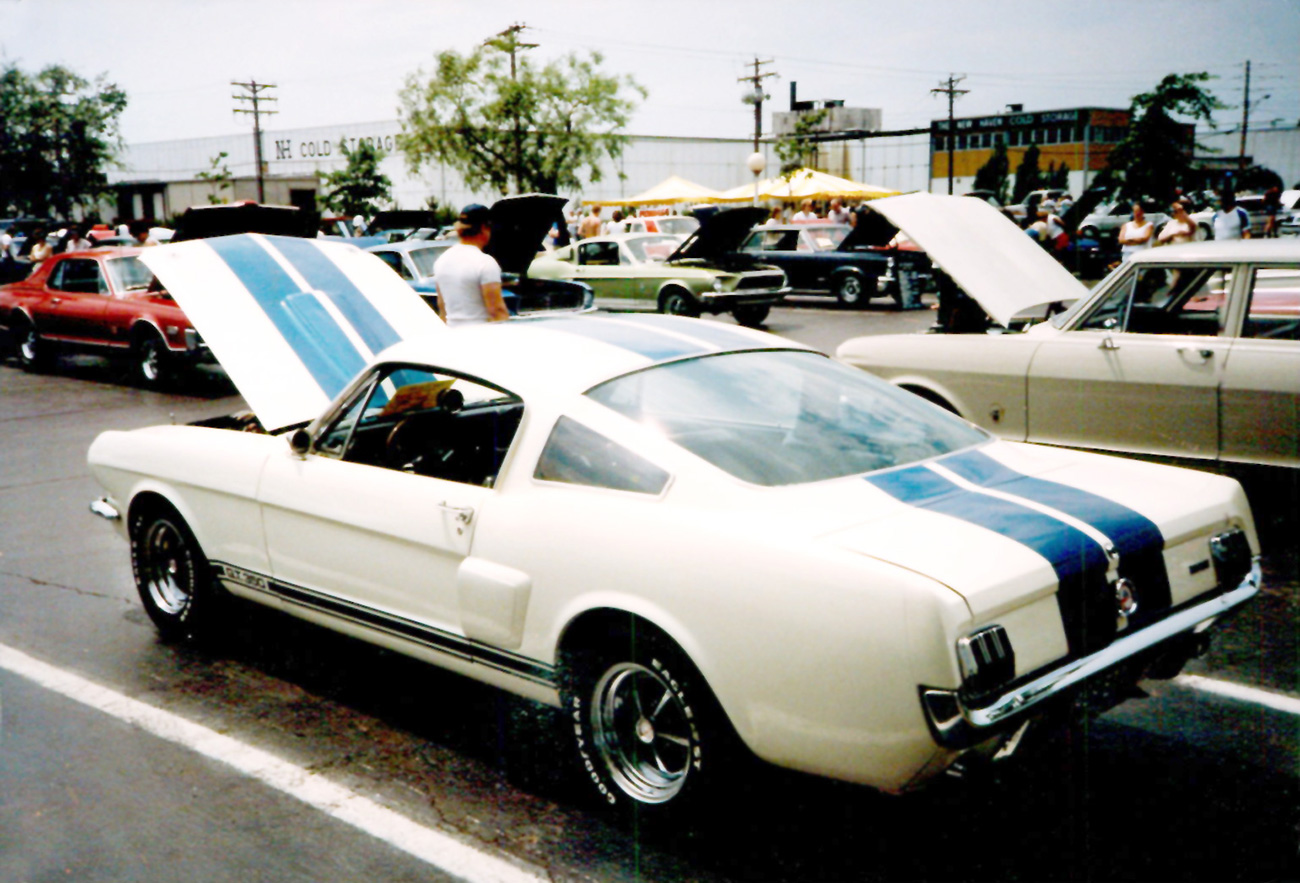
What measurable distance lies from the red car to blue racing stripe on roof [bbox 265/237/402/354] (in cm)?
673

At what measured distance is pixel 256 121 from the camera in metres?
54.8

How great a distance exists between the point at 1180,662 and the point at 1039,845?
678mm

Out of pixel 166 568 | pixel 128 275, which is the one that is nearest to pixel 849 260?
pixel 128 275

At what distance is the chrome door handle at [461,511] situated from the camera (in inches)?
141

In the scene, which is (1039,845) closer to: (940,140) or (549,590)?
(549,590)

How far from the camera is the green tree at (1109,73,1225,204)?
1795cm

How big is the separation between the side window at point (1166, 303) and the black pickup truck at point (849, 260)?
42.4ft

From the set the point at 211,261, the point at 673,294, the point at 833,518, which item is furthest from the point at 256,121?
the point at 833,518

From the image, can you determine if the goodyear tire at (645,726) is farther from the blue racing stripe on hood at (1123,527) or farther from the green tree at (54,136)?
the green tree at (54,136)

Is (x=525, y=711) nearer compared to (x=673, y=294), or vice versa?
(x=525, y=711)

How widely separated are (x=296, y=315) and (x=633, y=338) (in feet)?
8.25

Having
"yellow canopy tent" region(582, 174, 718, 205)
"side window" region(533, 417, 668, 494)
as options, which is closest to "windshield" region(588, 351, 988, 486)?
"side window" region(533, 417, 668, 494)

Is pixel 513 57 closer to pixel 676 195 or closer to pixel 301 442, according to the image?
pixel 676 195

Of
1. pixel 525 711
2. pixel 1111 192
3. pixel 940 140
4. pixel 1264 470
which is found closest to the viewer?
pixel 525 711
